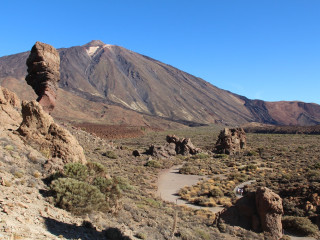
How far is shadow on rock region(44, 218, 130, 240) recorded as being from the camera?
231 inches

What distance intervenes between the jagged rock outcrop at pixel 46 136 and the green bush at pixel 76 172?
73.7 inches

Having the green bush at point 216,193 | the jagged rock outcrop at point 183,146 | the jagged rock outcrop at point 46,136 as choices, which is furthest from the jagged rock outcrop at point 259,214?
the jagged rock outcrop at point 183,146

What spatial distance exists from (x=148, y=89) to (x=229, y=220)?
15435 cm

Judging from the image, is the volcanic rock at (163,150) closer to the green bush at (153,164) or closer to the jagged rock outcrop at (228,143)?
the green bush at (153,164)

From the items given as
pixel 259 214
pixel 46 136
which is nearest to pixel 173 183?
pixel 259 214

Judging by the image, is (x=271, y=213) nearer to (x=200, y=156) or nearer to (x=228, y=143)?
(x=200, y=156)

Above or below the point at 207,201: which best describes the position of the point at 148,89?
above

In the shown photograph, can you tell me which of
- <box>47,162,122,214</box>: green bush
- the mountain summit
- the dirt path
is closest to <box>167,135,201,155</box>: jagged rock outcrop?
the dirt path

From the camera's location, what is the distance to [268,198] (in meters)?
10.6

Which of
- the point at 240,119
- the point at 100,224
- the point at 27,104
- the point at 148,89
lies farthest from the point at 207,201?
the point at 240,119

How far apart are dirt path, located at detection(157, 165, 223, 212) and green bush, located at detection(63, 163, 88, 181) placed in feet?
24.6

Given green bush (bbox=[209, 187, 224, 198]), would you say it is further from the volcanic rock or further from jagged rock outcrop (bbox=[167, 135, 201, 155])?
jagged rock outcrop (bbox=[167, 135, 201, 155])

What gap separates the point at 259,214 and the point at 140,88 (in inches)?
6129

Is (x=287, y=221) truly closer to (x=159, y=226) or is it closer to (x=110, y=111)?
(x=159, y=226)
